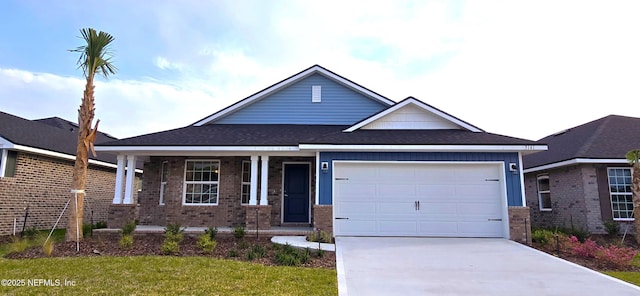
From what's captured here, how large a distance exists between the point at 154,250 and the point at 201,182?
3.88 metres

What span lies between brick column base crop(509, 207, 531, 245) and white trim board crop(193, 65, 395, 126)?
18.8 feet

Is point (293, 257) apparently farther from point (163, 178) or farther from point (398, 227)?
point (163, 178)

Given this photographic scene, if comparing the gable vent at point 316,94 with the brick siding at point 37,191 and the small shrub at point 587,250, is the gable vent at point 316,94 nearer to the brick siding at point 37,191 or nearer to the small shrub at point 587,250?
the brick siding at point 37,191

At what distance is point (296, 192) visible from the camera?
12.0 m

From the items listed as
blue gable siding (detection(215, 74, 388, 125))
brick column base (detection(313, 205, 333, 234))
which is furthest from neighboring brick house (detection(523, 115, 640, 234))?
brick column base (detection(313, 205, 333, 234))

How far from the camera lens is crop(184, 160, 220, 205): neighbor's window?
11.5m

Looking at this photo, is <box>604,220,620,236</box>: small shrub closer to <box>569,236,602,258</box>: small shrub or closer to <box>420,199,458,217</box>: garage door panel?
<box>569,236,602,258</box>: small shrub

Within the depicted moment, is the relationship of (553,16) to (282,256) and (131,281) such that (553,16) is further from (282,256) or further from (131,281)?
(131,281)

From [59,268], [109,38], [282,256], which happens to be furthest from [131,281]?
[109,38]

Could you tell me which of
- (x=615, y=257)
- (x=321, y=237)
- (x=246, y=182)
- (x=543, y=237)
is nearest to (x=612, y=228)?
(x=543, y=237)

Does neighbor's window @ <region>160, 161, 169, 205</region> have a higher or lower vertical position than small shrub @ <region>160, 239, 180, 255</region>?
higher

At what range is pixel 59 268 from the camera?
19.8ft

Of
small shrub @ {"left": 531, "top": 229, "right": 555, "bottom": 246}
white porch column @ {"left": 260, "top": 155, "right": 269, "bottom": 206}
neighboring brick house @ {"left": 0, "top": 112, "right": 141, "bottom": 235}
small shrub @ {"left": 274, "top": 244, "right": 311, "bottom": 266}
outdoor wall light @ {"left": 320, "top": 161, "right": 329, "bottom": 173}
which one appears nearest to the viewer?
small shrub @ {"left": 274, "top": 244, "right": 311, "bottom": 266}

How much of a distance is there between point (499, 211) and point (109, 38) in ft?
36.1
